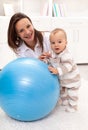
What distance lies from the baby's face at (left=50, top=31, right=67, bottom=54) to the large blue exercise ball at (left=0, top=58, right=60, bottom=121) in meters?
0.21

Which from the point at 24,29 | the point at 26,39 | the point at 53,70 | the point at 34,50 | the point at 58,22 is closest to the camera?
the point at 53,70

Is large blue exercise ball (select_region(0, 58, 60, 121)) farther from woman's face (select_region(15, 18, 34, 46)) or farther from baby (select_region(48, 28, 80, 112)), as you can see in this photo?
woman's face (select_region(15, 18, 34, 46))

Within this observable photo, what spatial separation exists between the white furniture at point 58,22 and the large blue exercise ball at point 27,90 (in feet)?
5.53

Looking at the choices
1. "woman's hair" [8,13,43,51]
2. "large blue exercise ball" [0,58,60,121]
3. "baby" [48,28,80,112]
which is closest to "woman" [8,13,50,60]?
"woman's hair" [8,13,43,51]

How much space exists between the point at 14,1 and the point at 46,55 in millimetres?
2052

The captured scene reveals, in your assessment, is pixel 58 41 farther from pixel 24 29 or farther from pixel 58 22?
pixel 58 22

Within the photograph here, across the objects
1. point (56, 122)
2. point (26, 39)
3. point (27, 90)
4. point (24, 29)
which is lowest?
point (56, 122)

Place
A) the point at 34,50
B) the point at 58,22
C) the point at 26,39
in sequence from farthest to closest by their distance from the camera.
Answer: the point at 58,22, the point at 34,50, the point at 26,39

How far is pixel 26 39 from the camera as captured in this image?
6.74 ft

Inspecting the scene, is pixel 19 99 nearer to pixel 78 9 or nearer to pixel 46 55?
pixel 46 55

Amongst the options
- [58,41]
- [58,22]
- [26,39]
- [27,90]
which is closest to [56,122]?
[27,90]

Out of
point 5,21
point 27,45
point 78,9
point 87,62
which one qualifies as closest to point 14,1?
point 5,21

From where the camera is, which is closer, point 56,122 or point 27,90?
point 27,90

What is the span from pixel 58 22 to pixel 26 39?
63.6 inches
